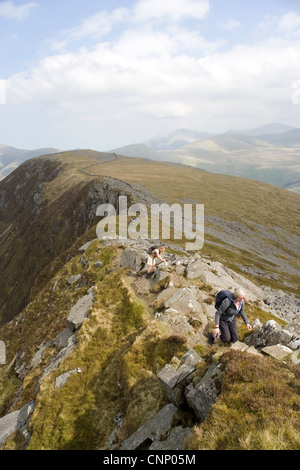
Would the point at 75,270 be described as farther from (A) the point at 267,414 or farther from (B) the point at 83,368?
(A) the point at 267,414

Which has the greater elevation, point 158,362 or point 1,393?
point 158,362

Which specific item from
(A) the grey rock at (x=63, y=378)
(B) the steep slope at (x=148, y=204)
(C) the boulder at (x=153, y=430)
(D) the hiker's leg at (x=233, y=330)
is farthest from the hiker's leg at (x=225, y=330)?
(B) the steep slope at (x=148, y=204)

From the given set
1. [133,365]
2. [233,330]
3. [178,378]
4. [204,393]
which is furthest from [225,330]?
[133,365]

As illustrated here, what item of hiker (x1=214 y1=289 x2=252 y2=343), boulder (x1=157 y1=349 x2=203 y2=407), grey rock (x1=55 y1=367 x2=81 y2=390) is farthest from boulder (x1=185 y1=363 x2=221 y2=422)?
grey rock (x1=55 y1=367 x2=81 y2=390)

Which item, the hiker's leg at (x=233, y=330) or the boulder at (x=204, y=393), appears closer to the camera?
the boulder at (x=204, y=393)

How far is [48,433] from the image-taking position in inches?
535

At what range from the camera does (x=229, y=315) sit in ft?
47.1

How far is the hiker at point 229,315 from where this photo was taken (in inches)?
547

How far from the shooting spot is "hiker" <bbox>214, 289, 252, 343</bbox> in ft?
45.6

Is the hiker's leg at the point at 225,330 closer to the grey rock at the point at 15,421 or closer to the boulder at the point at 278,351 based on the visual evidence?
the boulder at the point at 278,351

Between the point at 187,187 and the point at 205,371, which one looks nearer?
the point at 205,371

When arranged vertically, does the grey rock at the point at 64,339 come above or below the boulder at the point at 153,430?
below

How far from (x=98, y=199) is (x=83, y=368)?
3217 inches

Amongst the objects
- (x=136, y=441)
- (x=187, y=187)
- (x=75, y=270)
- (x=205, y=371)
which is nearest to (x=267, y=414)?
(x=205, y=371)
